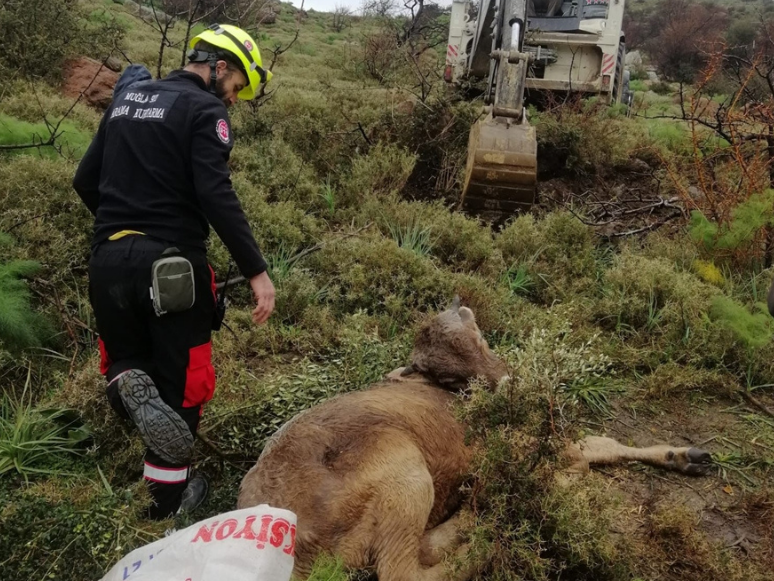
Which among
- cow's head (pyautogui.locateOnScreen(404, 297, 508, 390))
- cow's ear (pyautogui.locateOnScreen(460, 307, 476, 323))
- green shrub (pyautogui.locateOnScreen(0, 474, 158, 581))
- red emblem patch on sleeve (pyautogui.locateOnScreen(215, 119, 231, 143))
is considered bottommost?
green shrub (pyautogui.locateOnScreen(0, 474, 158, 581))

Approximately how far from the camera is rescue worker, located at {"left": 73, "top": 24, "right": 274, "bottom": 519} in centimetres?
316

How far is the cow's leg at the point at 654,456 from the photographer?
148 inches

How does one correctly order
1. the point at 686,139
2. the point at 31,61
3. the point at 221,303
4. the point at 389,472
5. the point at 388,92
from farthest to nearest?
the point at 388,92 < the point at 686,139 < the point at 31,61 < the point at 221,303 < the point at 389,472

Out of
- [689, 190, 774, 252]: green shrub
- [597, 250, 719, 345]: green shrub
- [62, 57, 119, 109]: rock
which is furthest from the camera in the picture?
[62, 57, 119, 109]: rock

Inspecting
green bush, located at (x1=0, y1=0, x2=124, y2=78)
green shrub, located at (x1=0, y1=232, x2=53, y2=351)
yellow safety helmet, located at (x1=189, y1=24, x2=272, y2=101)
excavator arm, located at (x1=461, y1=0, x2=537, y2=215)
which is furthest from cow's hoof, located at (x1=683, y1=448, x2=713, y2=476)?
green bush, located at (x1=0, y1=0, x2=124, y2=78)

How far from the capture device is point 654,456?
3.84m

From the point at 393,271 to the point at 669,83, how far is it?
2114cm

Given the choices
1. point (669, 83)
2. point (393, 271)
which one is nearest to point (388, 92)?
point (393, 271)

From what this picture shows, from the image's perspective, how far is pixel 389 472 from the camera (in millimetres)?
2656

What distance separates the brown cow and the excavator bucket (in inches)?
142

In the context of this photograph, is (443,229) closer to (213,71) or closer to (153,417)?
(213,71)

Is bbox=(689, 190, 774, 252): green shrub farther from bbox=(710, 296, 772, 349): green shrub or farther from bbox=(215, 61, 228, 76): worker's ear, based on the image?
bbox=(215, 61, 228, 76): worker's ear

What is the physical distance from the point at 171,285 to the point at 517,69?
483cm

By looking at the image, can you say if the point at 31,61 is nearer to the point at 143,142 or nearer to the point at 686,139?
the point at 143,142
